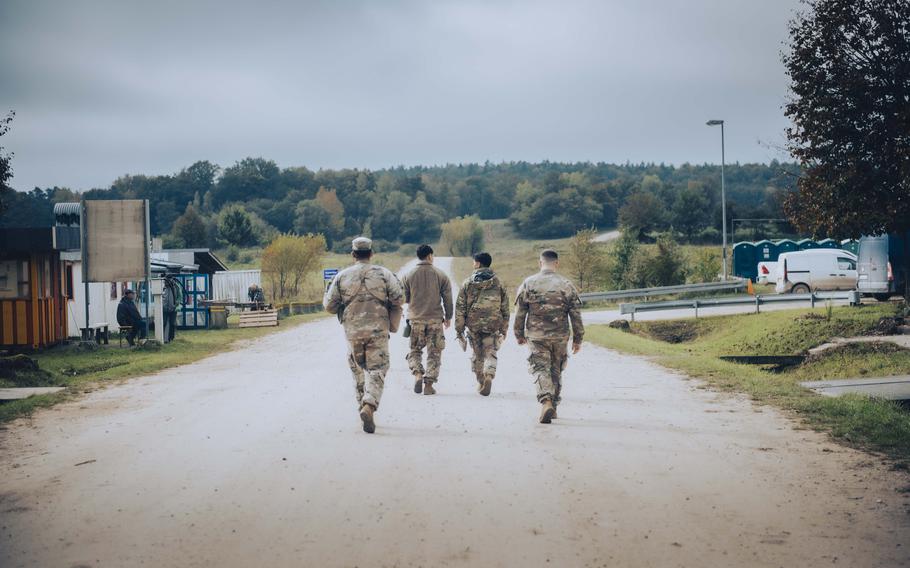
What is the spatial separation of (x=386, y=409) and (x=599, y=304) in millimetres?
36464

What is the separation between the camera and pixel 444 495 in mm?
6609

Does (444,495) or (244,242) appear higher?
(244,242)

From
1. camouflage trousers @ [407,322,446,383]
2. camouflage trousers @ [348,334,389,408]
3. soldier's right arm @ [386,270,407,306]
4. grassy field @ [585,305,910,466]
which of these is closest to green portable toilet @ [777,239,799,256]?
grassy field @ [585,305,910,466]

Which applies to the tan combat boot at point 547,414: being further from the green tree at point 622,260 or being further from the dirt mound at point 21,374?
the green tree at point 622,260

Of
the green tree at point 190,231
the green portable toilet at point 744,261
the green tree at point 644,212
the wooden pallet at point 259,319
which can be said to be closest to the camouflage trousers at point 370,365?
the wooden pallet at point 259,319

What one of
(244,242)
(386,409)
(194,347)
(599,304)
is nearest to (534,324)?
(386,409)

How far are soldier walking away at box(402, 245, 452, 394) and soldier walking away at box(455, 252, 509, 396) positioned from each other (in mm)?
251

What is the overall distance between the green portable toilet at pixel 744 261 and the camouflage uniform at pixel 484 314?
143ft

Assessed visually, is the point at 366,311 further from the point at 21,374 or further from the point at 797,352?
the point at 797,352

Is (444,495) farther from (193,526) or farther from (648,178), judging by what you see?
(648,178)

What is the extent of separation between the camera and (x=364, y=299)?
10.0 m

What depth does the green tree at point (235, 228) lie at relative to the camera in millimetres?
95312

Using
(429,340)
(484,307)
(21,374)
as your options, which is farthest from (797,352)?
(21,374)

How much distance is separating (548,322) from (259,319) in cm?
2598
